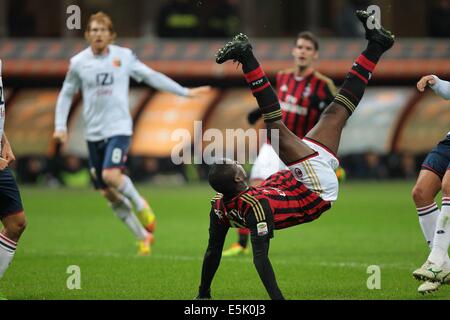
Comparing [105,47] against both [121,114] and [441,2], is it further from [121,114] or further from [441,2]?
[441,2]

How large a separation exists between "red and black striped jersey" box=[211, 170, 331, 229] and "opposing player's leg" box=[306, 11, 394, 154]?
1.70 feet

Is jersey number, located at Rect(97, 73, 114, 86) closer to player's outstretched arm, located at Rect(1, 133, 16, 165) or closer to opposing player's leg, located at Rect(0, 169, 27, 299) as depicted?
player's outstretched arm, located at Rect(1, 133, 16, 165)

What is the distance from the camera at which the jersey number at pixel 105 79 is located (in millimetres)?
11414

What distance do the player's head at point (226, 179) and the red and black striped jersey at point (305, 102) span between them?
139 inches

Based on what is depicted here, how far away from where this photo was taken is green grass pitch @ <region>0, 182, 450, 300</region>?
8414 mm

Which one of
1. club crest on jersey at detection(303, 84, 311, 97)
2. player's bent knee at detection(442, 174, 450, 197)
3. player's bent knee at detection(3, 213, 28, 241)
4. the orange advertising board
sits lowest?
the orange advertising board

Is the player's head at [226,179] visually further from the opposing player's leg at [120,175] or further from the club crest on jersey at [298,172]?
the opposing player's leg at [120,175]

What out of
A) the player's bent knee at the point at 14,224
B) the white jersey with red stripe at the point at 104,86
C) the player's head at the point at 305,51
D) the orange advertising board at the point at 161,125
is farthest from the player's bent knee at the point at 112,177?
the orange advertising board at the point at 161,125

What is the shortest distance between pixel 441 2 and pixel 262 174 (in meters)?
13.2

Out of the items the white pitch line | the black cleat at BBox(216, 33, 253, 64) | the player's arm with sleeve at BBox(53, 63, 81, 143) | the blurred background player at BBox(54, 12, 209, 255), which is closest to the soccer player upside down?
the black cleat at BBox(216, 33, 253, 64)

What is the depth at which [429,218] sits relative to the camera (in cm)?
870

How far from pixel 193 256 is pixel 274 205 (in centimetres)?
336

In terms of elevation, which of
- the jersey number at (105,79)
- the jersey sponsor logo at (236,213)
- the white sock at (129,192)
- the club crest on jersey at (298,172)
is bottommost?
the white sock at (129,192)

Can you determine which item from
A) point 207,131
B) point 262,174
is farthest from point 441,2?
point 262,174
